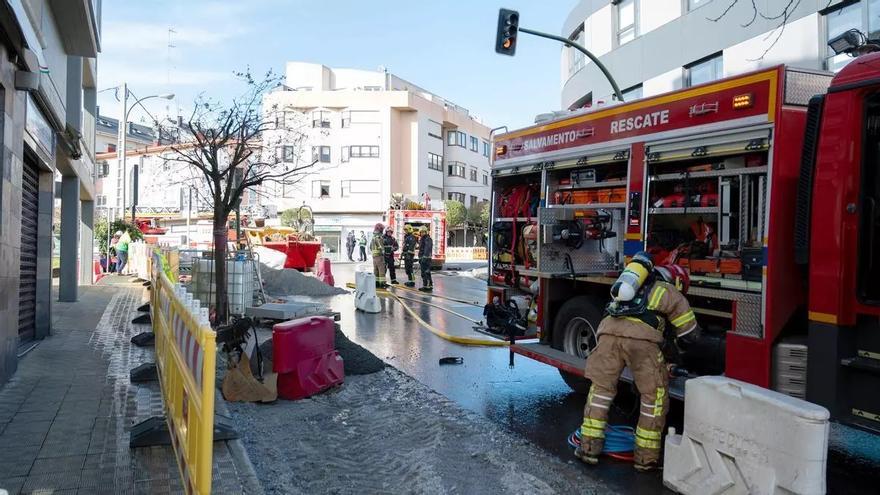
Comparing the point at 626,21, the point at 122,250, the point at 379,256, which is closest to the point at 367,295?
the point at 379,256

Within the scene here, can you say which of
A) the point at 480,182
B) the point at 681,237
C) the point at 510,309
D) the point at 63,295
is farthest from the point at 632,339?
the point at 480,182

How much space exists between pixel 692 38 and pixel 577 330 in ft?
48.8

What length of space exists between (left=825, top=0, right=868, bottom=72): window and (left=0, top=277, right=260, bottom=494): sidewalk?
14.0 m

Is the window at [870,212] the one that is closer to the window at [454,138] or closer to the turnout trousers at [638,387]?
the turnout trousers at [638,387]

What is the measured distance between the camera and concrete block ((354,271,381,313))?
13.1 meters

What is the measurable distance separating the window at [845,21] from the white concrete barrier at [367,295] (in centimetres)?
1036

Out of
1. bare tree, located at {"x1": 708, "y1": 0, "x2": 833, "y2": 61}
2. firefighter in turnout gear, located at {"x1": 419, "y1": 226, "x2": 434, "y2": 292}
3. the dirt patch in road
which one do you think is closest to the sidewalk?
the dirt patch in road

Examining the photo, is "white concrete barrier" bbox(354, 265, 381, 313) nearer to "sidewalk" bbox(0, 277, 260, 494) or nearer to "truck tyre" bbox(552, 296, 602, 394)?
"sidewalk" bbox(0, 277, 260, 494)

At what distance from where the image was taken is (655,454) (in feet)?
14.8

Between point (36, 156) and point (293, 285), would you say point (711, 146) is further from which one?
point (293, 285)

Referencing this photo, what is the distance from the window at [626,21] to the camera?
21316mm

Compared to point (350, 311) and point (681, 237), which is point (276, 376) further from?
point (350, 311)

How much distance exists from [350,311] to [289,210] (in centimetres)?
3812

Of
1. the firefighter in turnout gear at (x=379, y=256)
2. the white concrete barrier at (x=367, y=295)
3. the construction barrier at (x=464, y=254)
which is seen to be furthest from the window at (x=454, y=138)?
the white concrete barrier at (x=367, y=295)
